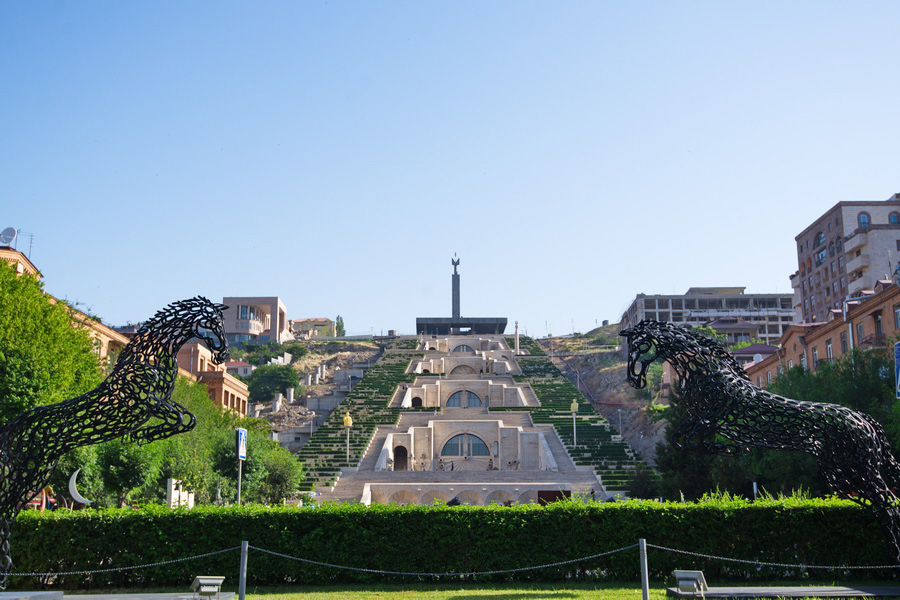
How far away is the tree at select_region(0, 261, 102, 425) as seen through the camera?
27484 millimetres

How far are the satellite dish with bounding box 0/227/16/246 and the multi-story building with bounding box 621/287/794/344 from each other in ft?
316

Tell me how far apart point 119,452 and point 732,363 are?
24883mm

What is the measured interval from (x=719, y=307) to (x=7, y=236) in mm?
108295

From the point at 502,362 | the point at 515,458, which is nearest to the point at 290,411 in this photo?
the point at 502,362

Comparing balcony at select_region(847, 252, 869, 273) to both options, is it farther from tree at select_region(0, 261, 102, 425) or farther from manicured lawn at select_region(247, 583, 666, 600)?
manicured lawn at select_region(247, 583, 666, 600)

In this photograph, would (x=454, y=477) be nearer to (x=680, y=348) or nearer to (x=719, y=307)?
(x=680, y=348)

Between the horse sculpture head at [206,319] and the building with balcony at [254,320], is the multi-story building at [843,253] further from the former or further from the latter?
the building with balcony at [254,320]

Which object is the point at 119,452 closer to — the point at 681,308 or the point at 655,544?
the point at 655,544

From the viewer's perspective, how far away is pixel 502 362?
3775 inches

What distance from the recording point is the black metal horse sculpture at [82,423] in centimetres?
1466

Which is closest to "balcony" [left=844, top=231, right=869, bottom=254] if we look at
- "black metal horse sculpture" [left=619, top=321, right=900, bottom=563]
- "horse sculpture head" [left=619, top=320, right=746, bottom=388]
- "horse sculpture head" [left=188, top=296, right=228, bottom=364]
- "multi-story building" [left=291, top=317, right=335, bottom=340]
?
"black metal horse sculpture" [left=619, top=321, right=900, bottom=563]

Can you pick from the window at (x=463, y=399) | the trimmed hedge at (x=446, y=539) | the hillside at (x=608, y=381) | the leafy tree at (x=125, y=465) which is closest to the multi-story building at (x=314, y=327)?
the hillside at (x=608, y=381)

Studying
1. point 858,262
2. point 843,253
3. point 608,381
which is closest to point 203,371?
point 608,381

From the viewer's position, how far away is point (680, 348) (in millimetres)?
15766
